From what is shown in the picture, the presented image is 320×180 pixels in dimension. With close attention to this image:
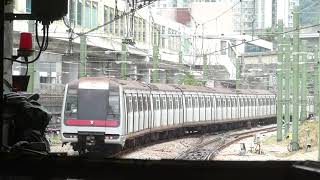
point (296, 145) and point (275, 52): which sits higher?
point (275, 52)

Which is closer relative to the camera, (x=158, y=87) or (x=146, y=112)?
(x=158, y=87)

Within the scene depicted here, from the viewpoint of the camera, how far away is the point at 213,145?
6.43 metres

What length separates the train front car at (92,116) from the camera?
5.54 meters

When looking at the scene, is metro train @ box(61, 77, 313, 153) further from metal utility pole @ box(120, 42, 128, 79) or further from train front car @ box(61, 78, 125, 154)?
metal utility pole @ box(120, 42, 128, 79)

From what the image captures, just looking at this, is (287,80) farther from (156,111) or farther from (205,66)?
(156,111)

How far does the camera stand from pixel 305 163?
1.90 m

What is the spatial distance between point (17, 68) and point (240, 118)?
4.53 metres

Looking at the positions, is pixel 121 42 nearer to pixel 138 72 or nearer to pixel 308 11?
pixel 138 72

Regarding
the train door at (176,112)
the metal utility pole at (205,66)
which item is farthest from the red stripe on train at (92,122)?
the train door at (176,112)

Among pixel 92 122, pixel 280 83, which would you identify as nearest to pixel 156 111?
pixel 92 122

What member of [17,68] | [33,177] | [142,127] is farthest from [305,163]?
[142,127]

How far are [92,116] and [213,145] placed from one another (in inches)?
65.2

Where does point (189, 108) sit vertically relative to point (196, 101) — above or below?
below

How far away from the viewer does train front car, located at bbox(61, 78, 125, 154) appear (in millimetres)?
5539
